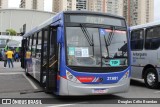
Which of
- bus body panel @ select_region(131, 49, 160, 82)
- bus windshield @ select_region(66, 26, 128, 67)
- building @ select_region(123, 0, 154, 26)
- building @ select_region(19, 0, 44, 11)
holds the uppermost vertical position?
→ building @ select_region(19, 0, 44, 11)

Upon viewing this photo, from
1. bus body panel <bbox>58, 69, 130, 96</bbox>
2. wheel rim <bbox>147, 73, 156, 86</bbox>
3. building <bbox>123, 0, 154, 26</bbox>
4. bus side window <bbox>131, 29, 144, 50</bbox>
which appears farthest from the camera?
building <bbox>123, 0, 154, 26</bbox>

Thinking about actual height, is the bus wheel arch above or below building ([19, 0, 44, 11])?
below

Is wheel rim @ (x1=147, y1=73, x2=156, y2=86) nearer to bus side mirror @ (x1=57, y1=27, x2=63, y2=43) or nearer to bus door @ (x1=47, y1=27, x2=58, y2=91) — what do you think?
bus door @ (x1=47, y1=27, x2=58, y2=91)

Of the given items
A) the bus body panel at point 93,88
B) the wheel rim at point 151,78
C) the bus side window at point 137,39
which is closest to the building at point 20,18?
the bus side window at point 137,39

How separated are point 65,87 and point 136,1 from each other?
3997 cm

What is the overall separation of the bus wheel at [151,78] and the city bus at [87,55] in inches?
123

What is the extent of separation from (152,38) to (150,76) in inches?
62.2

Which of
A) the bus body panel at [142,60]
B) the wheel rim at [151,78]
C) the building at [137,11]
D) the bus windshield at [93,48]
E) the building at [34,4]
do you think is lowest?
the wheel rim at [151,78]

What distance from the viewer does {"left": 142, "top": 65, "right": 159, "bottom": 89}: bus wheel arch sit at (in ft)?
41.4

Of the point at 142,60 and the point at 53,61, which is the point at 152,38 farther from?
the point at 53,61

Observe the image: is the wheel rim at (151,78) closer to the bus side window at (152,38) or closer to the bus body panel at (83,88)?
the bus side window at (152,38)

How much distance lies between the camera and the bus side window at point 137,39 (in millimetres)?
13746

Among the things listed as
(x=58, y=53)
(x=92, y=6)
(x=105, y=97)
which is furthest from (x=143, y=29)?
(x=92, y=6)

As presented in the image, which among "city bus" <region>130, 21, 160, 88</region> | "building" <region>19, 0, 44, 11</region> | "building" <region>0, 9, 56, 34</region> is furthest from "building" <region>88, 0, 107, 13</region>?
"building" <region>19, 0, 44, 11</region>
